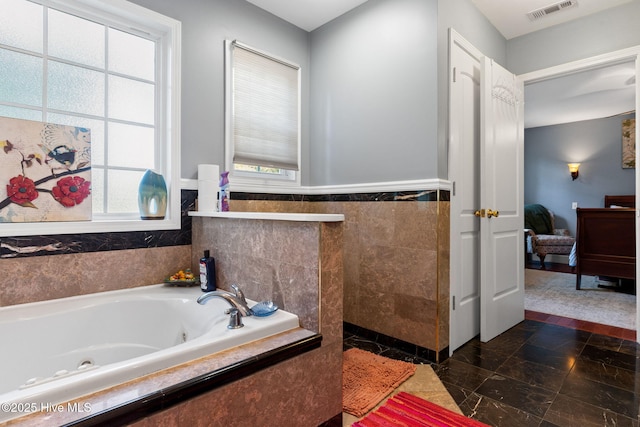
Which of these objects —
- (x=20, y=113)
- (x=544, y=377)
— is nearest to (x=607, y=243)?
(x=544, y=377)

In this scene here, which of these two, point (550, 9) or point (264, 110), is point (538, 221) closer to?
point (550, 9)

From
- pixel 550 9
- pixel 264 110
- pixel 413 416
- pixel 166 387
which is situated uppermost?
pixel 550 9

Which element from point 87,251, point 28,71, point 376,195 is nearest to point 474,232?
point 376,195

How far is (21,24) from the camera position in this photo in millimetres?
1787

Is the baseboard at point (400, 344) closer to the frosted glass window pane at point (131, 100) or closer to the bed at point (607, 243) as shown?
the frosted glass window pane at point (131, 100)

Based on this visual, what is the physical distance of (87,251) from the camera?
6.04ft

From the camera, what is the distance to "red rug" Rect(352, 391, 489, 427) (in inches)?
59.7

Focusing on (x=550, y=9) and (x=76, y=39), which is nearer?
(x=76, y=39)

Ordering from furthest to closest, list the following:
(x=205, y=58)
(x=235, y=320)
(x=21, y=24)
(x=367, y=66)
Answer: (x=367, y=66)
(x=205, y=58)
(x=21, y=24)
(x=235, y=320)

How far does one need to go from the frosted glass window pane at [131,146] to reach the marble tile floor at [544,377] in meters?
1.88

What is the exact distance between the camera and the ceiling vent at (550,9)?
2428mm

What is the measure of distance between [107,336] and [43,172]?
0.90 m

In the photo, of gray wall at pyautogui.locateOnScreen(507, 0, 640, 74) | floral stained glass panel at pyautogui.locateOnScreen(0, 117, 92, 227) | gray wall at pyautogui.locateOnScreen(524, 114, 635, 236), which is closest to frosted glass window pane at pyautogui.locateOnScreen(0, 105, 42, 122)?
floral stained glass panel at pyautogui.locateOnScreen(0, 117, 92, 227)

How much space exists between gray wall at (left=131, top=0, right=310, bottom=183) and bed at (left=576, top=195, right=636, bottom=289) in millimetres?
3994
